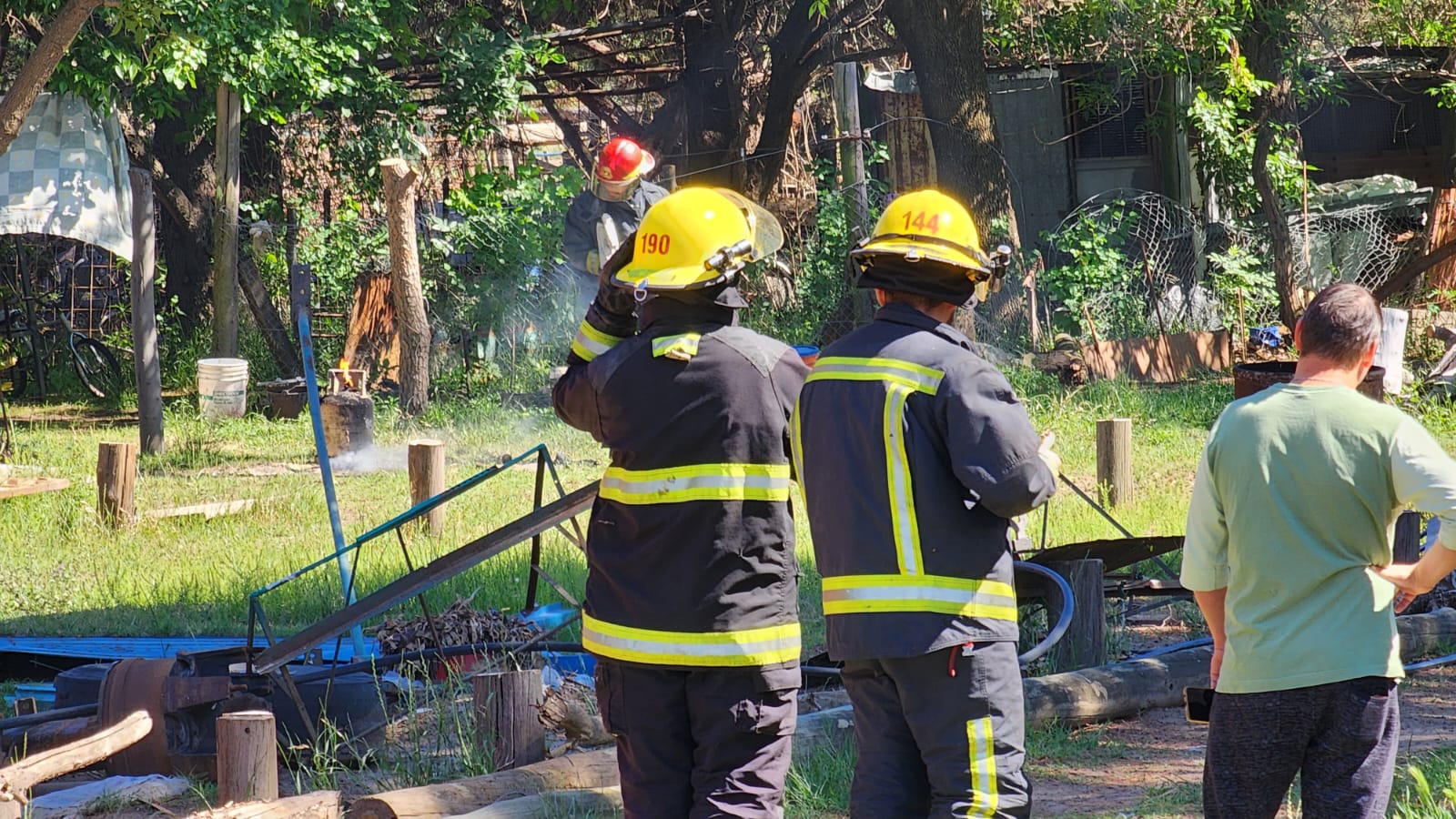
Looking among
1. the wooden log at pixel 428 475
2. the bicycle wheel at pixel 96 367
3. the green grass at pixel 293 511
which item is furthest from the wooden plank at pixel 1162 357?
the bicycle wheel at pixel 96 367

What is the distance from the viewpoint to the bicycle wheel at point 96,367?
640 inches

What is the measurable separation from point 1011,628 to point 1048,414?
941 centimetres

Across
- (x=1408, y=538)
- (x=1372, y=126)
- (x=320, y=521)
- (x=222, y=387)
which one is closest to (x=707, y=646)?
(x=1408, y=538)

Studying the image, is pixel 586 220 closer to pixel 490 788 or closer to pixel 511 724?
pixel 511 724

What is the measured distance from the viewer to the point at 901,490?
3.19 metres

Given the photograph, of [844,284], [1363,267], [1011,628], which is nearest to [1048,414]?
[844,284]

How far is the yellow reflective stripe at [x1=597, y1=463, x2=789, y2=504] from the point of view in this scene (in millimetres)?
3338

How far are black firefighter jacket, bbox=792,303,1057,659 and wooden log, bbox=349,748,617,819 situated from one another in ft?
4.67

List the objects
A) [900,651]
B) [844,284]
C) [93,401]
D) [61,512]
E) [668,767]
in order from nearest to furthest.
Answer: [900,651]
[668,767]
[61,512]
[844,284]
[93,401]

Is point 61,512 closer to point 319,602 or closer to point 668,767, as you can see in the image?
point 319,602

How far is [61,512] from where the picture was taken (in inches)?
377

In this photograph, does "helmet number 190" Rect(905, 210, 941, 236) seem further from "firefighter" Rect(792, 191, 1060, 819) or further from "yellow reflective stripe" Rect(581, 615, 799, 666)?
"yellow reflective stripe" Rect(581, 615, 799, 666)

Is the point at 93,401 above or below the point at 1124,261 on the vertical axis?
below

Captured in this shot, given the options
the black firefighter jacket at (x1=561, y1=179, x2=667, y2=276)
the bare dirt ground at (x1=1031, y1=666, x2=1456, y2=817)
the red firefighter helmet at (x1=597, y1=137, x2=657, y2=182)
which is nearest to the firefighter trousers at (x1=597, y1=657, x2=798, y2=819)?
the bare dirt ground at (x1=1031, y1=666, x2=1456, y2=817)
